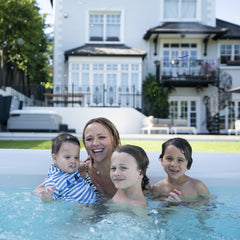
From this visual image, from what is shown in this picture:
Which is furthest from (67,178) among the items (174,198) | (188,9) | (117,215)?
(188,9)

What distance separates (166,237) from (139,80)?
1172 centimetres

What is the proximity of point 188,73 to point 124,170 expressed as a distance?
38.3 feet

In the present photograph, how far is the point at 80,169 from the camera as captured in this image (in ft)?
7.64

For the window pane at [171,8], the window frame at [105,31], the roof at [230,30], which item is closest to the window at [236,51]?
the roof at [230,30]

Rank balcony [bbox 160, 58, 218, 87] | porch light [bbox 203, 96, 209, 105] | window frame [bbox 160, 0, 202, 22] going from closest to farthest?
1. balcony [bbox 160, 58, 218, 87]
2. porch light [bbox 203, 96, 209, 105]
3. window frame [bbox 160, 0, 202, 22]

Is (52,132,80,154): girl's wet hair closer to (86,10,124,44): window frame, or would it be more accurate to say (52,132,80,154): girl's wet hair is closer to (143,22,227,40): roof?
(143,22,227,40): roof

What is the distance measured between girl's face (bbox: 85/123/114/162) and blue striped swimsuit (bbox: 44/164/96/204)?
196 millimetres

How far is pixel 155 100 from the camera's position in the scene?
12.9 meters

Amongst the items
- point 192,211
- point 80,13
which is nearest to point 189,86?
point 80,13

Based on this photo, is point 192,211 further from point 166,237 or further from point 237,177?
point 237,177

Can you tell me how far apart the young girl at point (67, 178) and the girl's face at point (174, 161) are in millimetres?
548

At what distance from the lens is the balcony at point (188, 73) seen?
41.4 feet

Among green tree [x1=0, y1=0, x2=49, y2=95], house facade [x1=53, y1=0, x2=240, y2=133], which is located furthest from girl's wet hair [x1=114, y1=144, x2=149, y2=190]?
green tree [x1=0, y1=0, x2=49, y2=95]

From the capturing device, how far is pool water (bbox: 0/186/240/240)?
4.77 ft
